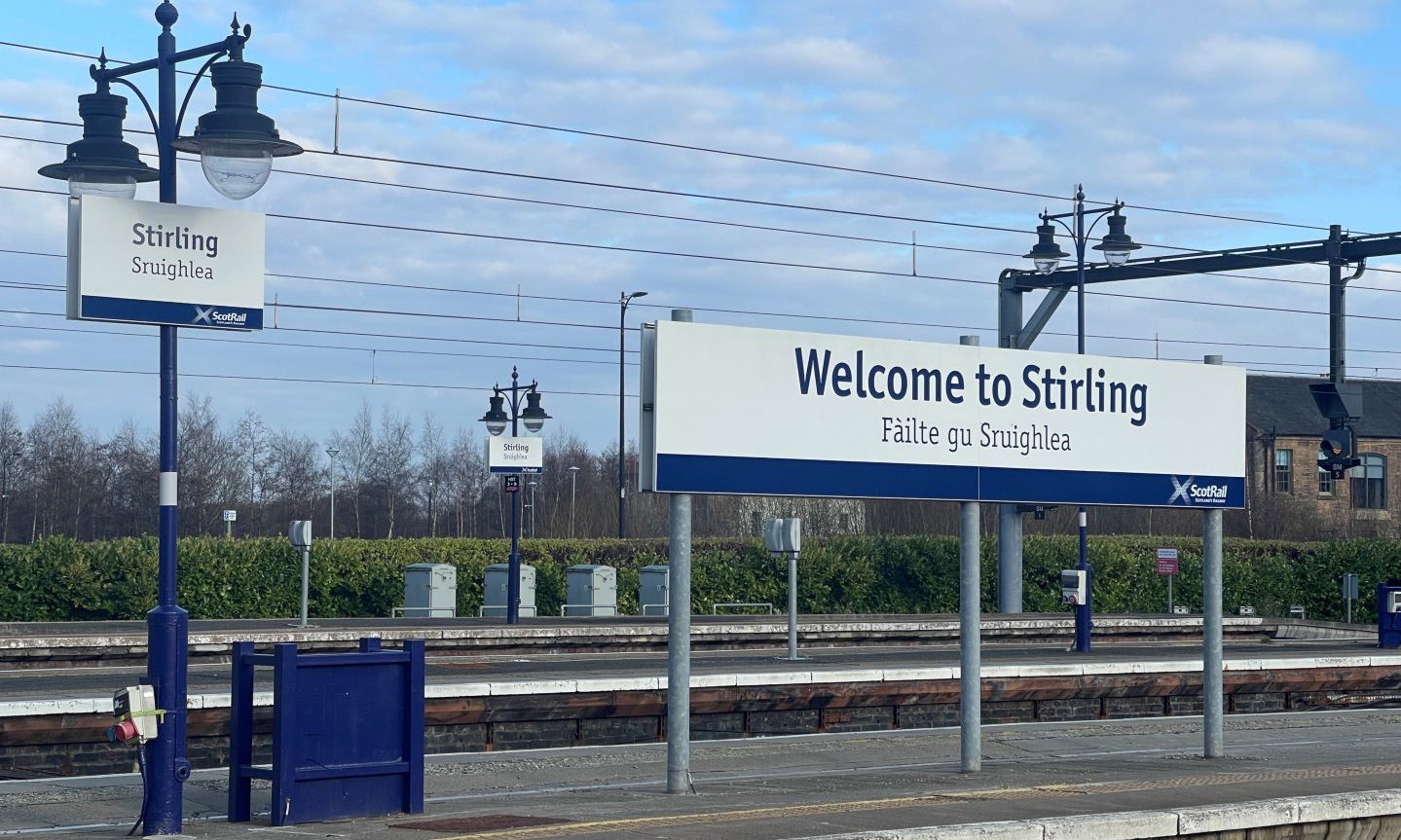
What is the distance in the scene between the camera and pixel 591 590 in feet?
130

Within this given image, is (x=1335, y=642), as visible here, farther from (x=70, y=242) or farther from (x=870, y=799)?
(x=70, y=242)

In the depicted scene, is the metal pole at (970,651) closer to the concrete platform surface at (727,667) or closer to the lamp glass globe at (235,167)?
the concrete platform surface at (727,667)

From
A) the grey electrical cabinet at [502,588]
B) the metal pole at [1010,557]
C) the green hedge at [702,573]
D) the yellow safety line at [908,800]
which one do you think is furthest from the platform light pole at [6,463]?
the yellow safety line at [908,800]

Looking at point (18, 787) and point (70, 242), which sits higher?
point (70, 242)

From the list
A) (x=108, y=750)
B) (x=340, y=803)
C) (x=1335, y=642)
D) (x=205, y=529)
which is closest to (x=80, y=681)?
(x=108, y=750)

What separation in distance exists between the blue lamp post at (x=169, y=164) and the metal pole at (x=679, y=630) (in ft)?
9.62

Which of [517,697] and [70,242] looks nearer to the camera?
[70,242]

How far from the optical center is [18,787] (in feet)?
40.5

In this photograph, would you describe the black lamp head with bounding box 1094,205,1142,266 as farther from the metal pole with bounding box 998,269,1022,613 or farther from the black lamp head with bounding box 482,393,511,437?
the black lamp head with bounding box 482,393,511,437

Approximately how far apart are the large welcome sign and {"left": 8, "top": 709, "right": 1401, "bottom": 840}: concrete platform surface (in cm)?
212

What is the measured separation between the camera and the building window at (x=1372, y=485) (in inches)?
2899

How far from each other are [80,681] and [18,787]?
9.16 meters

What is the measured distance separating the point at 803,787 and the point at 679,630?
1.89 meters

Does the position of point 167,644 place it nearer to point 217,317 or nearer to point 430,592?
point 217,317
